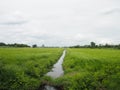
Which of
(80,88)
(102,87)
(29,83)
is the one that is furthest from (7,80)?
(102,87)

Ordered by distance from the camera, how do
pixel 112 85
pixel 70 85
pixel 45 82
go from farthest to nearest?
1. pixel 45 82
2. pixel 70 85
3. pixel 112 85

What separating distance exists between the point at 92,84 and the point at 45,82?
11.4ft

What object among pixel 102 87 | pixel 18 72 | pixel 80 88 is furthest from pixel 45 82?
pixel 102 87

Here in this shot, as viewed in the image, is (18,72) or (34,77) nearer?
(18,72)

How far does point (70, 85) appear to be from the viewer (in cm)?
1219

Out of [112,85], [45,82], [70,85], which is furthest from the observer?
[45,82]

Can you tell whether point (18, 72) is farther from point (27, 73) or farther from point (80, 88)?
point (80, 88)

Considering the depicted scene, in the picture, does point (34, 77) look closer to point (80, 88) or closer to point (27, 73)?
point (27, 73)

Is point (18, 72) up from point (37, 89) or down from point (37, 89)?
up

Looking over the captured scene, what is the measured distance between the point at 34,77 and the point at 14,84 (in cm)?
257

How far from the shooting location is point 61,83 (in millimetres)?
12938

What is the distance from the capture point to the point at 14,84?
11.8 metres

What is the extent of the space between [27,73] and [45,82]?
61.5 inches

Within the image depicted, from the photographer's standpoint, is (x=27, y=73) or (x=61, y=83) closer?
(x=61, y=83)
